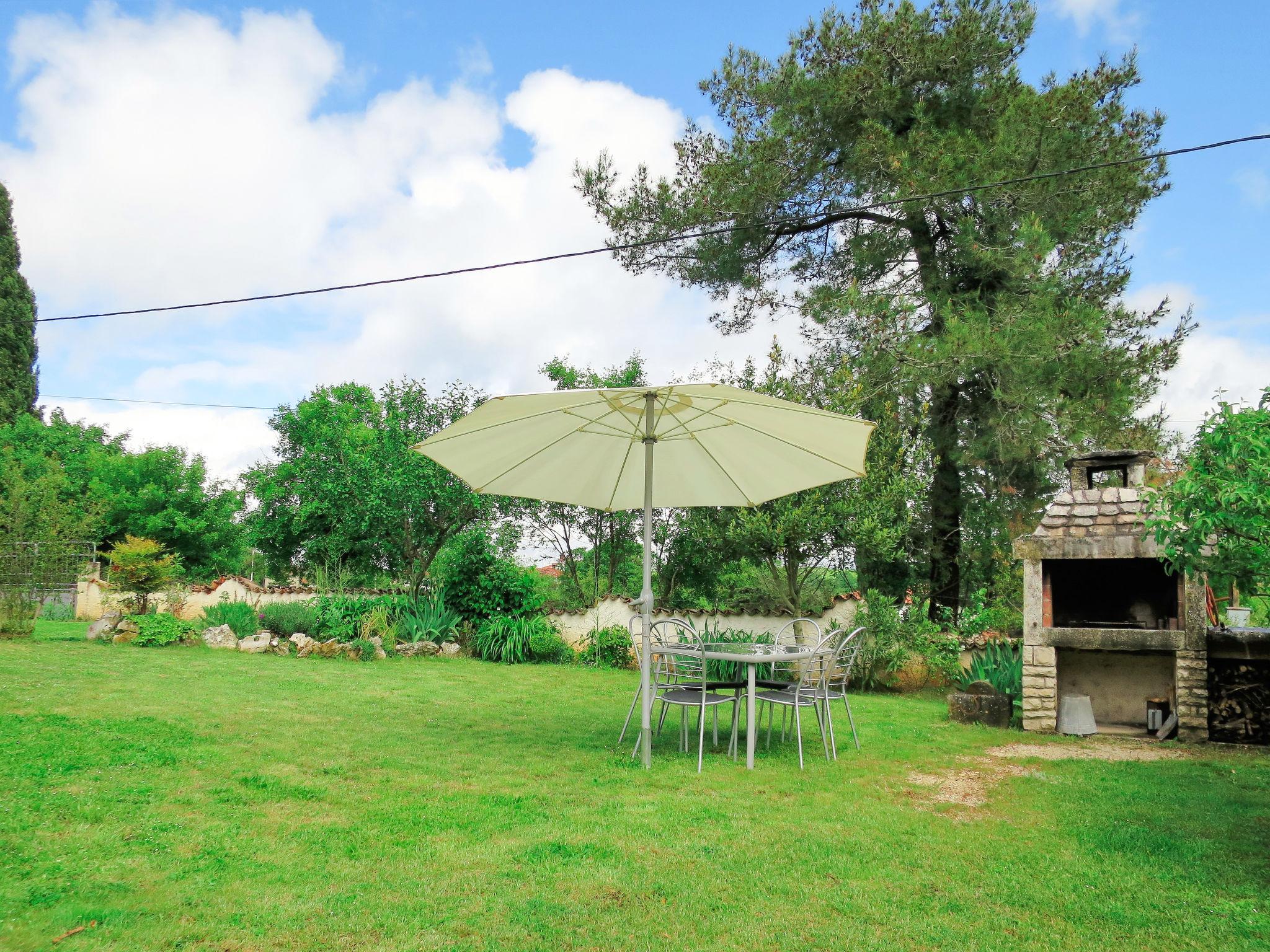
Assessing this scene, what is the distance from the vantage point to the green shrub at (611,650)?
10617 millimetres

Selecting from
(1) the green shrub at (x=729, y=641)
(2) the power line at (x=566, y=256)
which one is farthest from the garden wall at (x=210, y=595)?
(1) the green shrub at (x=729, y=641)

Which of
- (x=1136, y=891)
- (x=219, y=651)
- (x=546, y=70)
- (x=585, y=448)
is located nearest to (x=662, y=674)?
(x=585, y=448)

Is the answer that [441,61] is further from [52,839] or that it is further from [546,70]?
[52,839]

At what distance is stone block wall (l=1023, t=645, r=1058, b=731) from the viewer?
668cm

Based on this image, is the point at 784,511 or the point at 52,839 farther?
the point at 784,511

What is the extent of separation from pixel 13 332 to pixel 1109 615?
25764 mm

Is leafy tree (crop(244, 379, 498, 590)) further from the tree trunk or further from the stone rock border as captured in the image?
the tree trunk

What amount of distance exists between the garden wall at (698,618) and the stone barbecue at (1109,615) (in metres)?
2.26

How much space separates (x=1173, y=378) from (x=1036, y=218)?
3.05 meters

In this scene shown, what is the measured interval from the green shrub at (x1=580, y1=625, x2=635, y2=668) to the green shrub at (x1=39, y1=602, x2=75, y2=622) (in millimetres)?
11433

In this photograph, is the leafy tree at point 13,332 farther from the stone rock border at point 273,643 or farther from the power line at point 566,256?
the stone rock border at point 273,643

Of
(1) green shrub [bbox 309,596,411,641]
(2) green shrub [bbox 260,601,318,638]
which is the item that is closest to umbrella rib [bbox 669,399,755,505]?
(1) green shrub [bbox 309,596,411,641]

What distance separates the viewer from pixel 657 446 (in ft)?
19.0

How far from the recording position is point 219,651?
34.3 ft
